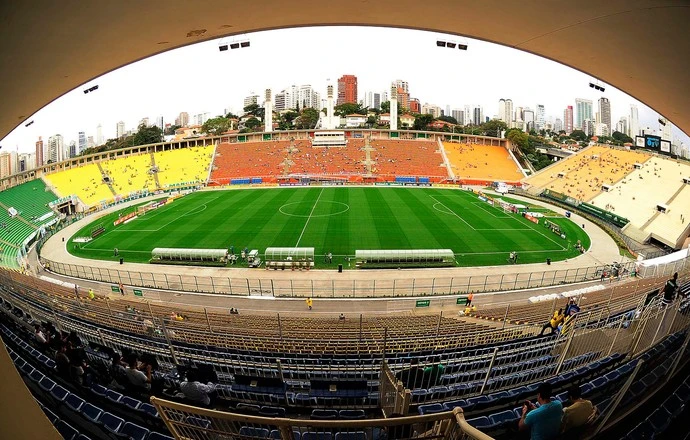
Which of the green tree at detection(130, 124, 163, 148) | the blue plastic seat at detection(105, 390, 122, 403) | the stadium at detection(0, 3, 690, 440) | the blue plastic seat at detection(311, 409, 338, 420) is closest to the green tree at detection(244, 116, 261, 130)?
the green tree at detection(130, 124, 163, 148)

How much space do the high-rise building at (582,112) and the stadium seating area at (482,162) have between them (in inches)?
4520

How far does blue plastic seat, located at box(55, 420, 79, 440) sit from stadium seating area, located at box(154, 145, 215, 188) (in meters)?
53.1

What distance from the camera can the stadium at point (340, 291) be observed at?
370 cm

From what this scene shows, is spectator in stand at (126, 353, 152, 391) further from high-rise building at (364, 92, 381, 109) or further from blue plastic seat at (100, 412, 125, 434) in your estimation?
high-rise building at (364, 92, 381, 109)

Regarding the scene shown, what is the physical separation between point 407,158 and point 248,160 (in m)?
25.8

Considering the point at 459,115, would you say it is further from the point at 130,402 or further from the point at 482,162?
the point at 130,402

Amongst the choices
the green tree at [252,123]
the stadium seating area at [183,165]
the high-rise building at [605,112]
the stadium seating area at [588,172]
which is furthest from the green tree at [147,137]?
the high-rise building at [605,112]

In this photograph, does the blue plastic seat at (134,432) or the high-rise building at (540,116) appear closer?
the blue plastic seat at (134,432)

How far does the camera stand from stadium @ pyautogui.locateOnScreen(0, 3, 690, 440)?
3701 mm

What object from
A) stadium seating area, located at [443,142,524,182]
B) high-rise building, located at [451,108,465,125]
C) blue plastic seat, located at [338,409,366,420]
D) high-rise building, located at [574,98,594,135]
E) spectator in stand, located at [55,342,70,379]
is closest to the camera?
blue plastic seat, located at [338,409,366,420]

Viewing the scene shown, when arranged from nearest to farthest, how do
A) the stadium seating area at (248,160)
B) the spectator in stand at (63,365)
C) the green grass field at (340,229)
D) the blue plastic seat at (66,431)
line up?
the blue plastic seat at (66,431) < the spectator in stand at (63,365) < the green grass field at (340,229) < the stadium seating area at (248,160)

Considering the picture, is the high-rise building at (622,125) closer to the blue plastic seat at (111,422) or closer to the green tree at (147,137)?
the green tree at (147,137)

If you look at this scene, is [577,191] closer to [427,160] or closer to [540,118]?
[427,160]

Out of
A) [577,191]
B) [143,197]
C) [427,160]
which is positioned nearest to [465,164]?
[427,160]
